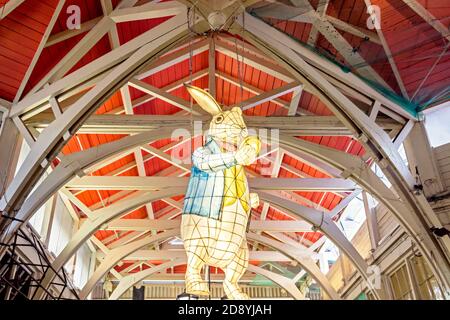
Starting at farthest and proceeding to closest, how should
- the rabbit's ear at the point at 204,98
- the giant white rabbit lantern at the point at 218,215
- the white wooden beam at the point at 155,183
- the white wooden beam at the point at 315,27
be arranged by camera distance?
the white wooden beam at the point at 155,183 < the white wooden beam at the point at 315,27 < the rabbit's ear at the point at 204,98 < the giant white rabbit lantern at the point at 218,215

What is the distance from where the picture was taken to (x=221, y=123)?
406cm

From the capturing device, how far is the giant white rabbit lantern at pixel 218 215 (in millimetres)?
3510

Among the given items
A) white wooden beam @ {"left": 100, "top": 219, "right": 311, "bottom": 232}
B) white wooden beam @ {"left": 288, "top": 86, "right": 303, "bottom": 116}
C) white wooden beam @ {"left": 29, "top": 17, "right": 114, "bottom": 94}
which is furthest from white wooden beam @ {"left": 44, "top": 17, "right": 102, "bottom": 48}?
white wooden beam @ {"left": 100, "top": 219, "right": 311, "bottom": 232}

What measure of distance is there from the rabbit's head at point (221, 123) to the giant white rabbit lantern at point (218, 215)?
0.05m

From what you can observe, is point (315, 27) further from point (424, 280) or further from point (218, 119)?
point (424, 280)

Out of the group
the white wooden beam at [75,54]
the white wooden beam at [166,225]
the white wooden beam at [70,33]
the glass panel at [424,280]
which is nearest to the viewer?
the white wooden beam at [70,33]

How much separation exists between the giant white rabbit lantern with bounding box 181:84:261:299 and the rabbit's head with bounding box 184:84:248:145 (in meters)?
0.05

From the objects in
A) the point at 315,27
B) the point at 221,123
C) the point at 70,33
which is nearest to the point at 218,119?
the point at 221,123

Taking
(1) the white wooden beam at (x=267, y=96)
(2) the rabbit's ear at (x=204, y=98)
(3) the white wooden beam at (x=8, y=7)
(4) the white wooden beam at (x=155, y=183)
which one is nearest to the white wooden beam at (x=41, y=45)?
(3) the white wooden beam at (x=8, y=7)

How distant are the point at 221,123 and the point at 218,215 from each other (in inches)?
36.1

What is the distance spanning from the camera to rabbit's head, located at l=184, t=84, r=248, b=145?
4.00 metres

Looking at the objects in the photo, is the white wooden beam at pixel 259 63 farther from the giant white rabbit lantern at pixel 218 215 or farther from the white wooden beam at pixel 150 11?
the giant white rabbit lantern at pixel 218 215

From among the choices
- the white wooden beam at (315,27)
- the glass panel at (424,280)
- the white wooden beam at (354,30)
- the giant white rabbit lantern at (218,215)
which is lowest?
the giant white rabbit lantern at (218,215)
